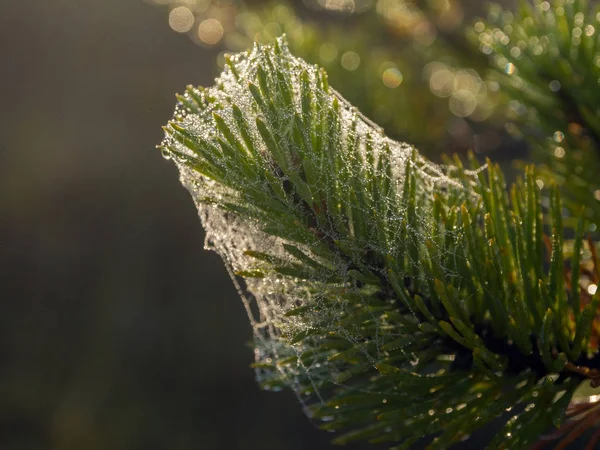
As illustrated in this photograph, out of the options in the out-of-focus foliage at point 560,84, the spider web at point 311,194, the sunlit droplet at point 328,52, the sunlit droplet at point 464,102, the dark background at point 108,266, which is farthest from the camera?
the dark background at point 108,266

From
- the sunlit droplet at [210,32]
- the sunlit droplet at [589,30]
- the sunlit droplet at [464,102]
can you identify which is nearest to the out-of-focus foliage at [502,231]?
the sunlit droplet at [589,30]

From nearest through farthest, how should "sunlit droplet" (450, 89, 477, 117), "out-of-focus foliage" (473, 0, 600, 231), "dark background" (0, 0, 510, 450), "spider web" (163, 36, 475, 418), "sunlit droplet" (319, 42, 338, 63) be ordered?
"spider web" (163, 36, 475, 418), "out-of-focus foliage" (473, 0, 600, 231), "sunlit droplet" (319, 42, 338, 63), "sunlit droplet" (450, 89, 477, 117), "dark background" (0, 0, 510, 450)

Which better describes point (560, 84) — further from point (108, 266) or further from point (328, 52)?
point (108, 266)

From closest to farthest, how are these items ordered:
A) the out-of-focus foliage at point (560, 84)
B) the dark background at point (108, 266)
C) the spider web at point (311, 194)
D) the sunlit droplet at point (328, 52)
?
the spider web at point (311, 194) → the out-of-focus foliage at point (560, 84) → the sunlit droplet at point (328, 52) → the dark background at point (108, 266)

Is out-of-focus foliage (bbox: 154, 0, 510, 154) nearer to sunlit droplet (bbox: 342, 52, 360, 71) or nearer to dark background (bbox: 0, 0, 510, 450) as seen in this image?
sunlit droplet (bbox: 342, 52, 360, 71)

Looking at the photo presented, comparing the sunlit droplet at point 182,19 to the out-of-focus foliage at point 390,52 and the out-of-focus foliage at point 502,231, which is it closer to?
the out-of-focus foliage at point 390,52

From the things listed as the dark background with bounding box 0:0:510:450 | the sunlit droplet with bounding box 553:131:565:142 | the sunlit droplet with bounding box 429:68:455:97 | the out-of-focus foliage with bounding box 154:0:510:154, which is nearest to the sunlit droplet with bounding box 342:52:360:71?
the out-of-focus foliage with bounding box 154:0:510:154

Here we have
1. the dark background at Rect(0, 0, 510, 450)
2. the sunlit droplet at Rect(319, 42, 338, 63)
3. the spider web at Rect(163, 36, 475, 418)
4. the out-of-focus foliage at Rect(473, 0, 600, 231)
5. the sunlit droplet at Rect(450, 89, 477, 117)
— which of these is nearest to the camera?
the spider web at Rect(163, 36, 475, 418)
